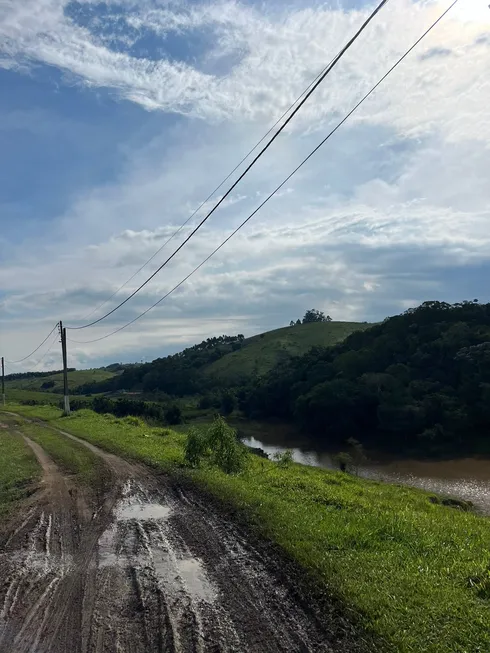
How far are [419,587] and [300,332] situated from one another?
378 feet

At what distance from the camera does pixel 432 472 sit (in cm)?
3472

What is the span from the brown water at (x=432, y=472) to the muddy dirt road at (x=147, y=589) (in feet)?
53.5

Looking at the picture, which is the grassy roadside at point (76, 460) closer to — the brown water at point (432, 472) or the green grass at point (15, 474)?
the green grass at point (15, 474)

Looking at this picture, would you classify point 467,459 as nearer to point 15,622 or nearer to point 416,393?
point 416,393

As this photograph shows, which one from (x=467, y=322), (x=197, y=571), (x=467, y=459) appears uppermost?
(x=467, y=322)

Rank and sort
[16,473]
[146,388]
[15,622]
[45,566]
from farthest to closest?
[146,388] < [16,473] < [45,566] < [15,622]

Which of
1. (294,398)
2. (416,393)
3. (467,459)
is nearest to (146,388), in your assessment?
(294,398)

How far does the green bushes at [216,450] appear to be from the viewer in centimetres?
1582

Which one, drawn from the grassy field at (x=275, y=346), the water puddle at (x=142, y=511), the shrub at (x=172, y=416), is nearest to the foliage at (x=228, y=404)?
the shrub at (x=172, y=416)

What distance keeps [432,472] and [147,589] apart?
104ft

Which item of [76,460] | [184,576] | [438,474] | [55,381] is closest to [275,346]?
[55,381]

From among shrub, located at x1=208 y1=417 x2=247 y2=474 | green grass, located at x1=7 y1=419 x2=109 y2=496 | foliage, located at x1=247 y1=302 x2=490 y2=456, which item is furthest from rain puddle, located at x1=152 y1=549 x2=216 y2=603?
foliage, located at x1=247 y1=302 x2=490 y2=456

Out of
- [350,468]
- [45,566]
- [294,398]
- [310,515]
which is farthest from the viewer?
[294,398]

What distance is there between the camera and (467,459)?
39.9m
